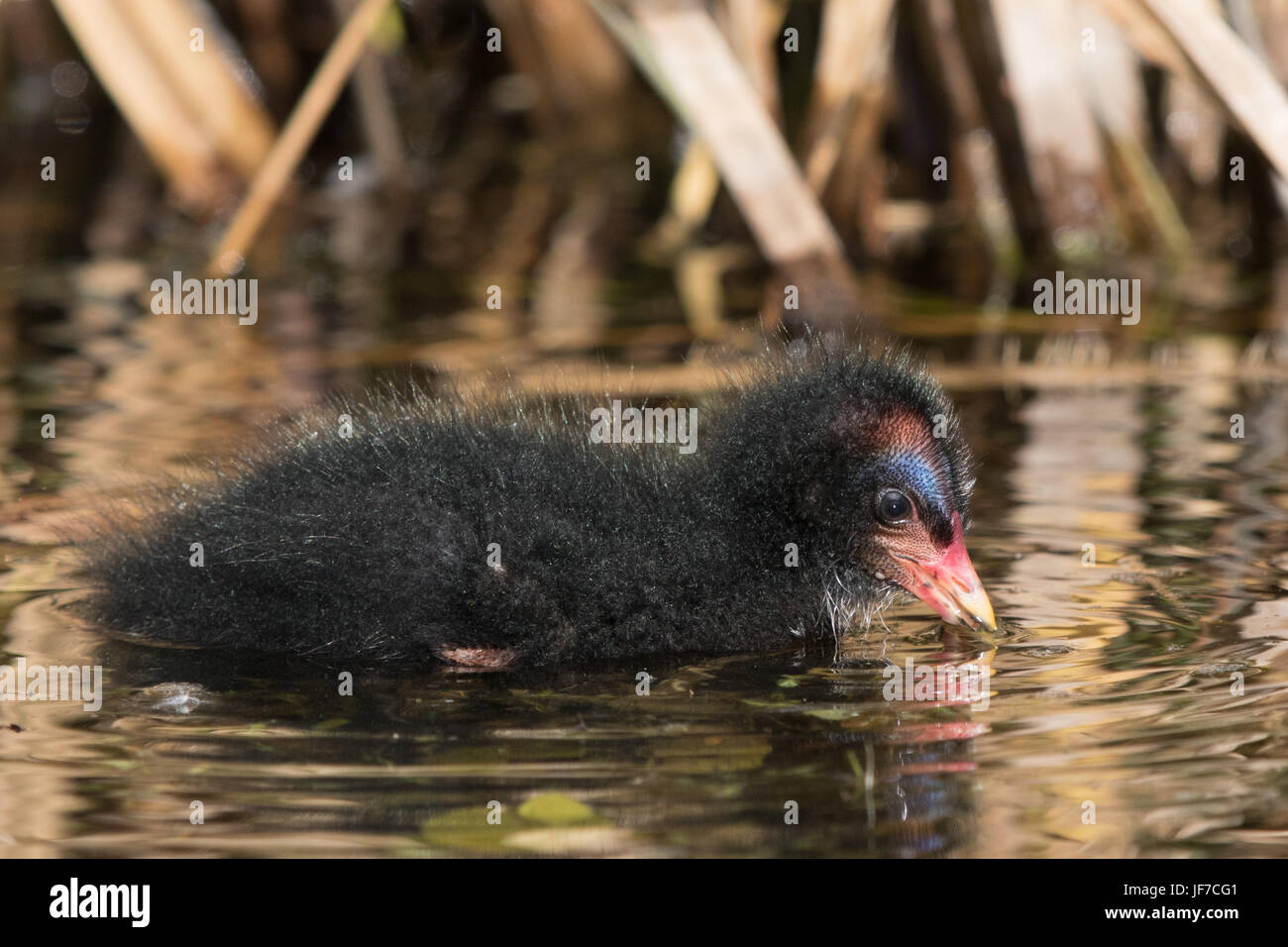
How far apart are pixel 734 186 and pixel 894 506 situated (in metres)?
3.40

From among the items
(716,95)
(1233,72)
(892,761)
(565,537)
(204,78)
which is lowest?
(892,761)

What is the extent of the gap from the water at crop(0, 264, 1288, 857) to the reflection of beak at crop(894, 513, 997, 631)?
3.5 inches

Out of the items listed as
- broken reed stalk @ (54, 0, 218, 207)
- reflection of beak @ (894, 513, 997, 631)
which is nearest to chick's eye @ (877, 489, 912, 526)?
reflection of beak @ (894, 513, 997, 631)

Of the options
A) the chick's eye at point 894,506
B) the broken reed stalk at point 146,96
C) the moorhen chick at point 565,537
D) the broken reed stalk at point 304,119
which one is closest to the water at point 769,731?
the moorhen chick at point 565,537

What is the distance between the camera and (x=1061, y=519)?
6355 millimetres

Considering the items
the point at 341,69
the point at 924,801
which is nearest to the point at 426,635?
the point at 924,801

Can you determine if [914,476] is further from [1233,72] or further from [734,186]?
[734,186]

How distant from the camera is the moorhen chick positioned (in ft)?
16.6

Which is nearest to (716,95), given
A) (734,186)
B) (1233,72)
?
(734,186)

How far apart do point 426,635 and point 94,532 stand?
120 cm

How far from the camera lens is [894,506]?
17.5 ft

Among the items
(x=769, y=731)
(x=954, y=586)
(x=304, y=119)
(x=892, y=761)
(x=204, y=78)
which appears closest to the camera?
(x=892, y=761)

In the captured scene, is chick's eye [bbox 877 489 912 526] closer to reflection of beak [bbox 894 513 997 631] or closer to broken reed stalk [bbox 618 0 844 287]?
reflection of beak [bbox 894 513 997 631]

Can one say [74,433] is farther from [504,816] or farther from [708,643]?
[504,816]
